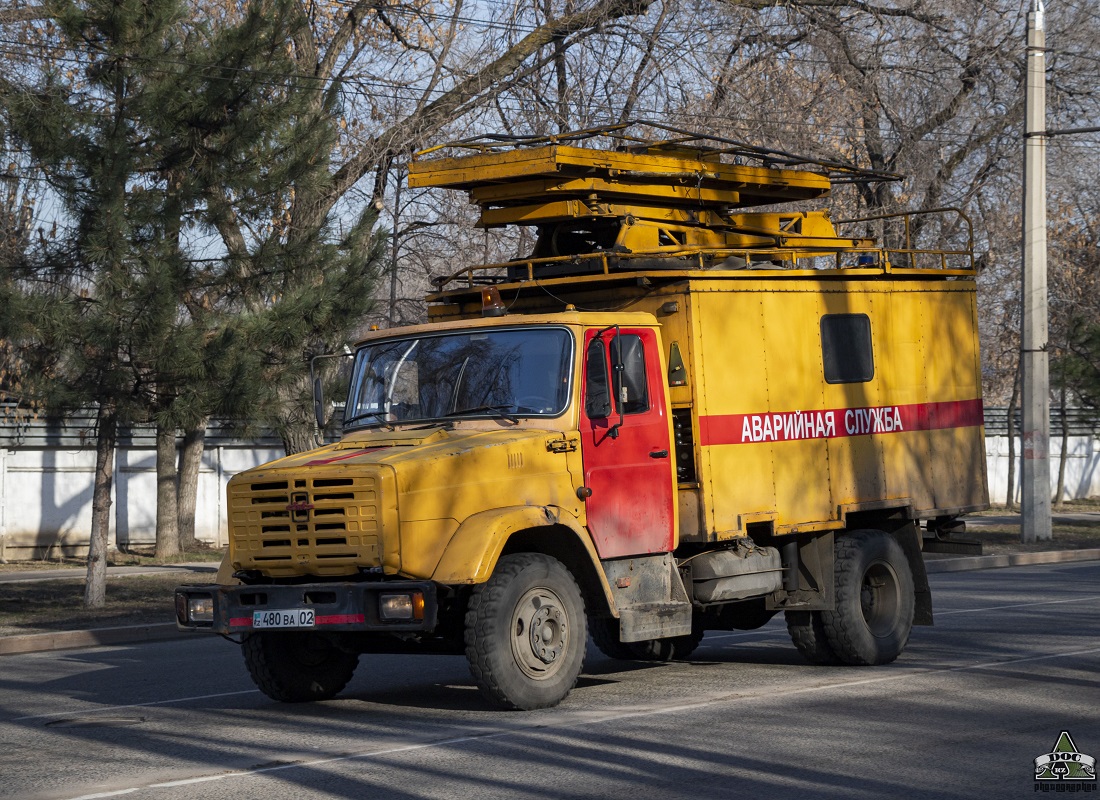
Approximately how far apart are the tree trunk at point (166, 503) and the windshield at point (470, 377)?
16511mm

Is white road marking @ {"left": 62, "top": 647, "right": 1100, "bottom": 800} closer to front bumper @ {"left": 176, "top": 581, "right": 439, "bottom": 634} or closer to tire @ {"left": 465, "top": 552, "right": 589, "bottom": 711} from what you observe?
tire @ {"left": 465, "top": 552, "right": 589, "bottom": 711}

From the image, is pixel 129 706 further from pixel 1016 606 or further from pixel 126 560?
pixel 126 560

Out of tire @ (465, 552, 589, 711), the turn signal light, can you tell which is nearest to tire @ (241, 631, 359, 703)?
the turn signal light

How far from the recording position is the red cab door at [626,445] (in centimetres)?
1020

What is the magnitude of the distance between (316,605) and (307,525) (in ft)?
1.68

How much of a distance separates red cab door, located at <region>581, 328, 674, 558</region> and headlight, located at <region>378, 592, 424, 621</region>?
1624 mm

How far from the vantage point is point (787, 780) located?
24.1ft

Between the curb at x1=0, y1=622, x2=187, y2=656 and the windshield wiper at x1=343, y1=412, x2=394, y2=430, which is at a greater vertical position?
the windshield wiper at x1=343, y1=412, x2=394, y2=430

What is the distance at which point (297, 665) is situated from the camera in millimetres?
10461

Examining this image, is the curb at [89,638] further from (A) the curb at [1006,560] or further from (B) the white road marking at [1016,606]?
(A) the curb at [1006,560]

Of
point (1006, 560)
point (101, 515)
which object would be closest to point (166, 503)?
point (101, 515)

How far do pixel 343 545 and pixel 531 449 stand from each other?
1402 millimetres

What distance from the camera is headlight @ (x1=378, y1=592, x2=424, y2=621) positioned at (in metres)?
8.92

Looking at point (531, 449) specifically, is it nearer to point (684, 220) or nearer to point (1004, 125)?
point (684, 220)
